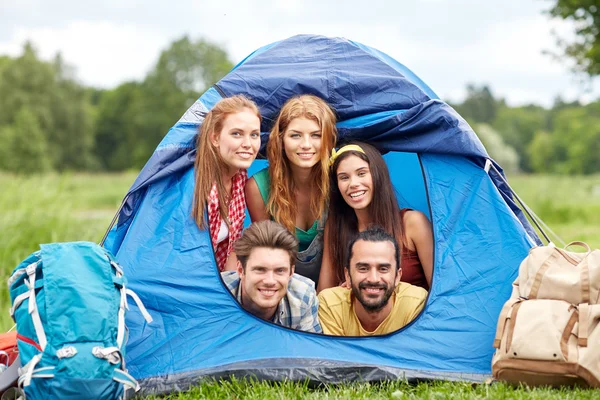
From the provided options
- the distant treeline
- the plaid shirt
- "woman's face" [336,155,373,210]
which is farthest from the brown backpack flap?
the distant treeline

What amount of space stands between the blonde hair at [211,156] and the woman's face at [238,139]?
0.10 feet

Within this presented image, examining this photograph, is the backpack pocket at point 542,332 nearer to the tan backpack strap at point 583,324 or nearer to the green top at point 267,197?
the tan backpack strap at point 583,324

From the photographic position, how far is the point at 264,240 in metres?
3.37

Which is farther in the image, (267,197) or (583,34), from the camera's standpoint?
(583,34)

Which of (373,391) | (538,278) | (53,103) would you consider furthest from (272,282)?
(53,103)

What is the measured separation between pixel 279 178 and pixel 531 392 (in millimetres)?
1793

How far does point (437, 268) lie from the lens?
11.5ft

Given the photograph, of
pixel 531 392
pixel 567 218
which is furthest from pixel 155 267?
pixel 567 218

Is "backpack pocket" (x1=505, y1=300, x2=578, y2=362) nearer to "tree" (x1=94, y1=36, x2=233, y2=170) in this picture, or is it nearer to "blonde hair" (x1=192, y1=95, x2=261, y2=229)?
"blonde hair" (x1=192, y1=95, x2=261, y2=229)

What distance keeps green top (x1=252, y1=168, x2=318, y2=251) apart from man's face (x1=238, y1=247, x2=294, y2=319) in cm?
74

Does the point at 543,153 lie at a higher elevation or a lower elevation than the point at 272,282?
higher

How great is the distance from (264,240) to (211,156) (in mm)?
617

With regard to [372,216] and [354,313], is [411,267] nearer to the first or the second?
[372,216]

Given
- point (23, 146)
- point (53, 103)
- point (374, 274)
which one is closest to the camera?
point (374, 274)
